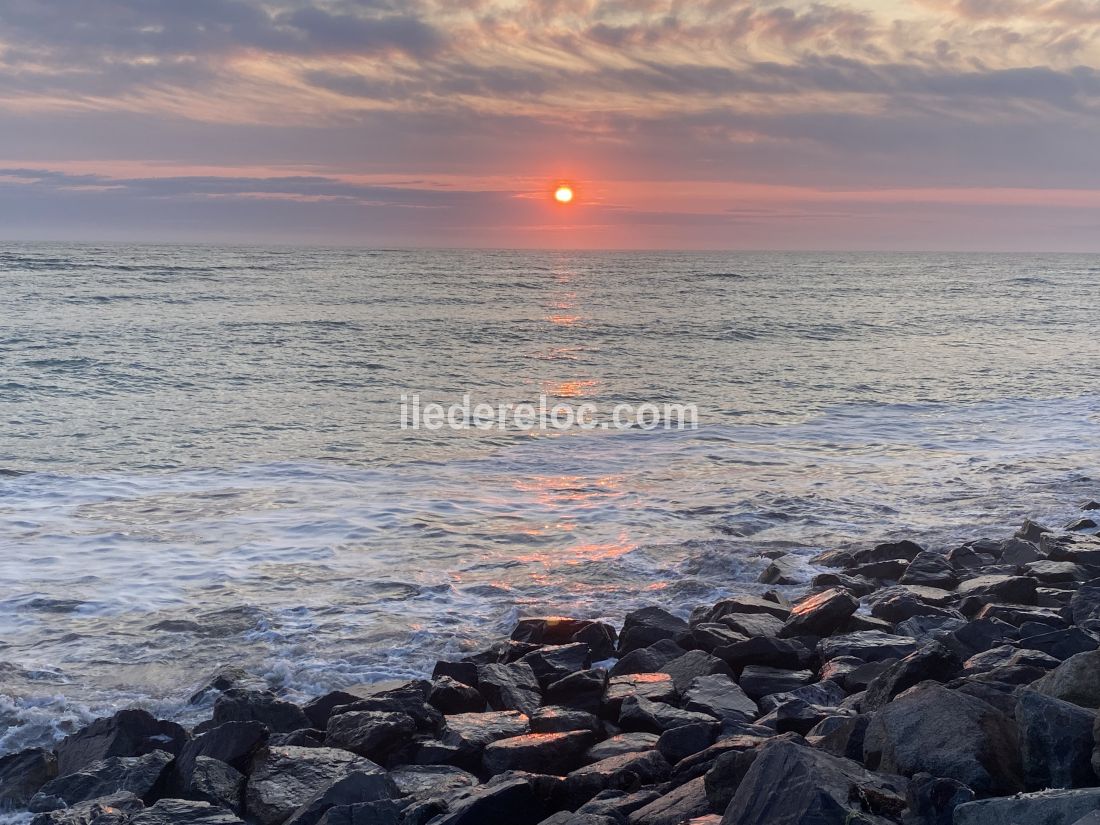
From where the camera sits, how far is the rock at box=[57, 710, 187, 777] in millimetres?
7207

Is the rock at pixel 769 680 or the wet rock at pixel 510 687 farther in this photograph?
the rock at pixel 769 680

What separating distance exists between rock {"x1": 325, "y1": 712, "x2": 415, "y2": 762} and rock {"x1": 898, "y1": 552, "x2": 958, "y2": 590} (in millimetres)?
6805

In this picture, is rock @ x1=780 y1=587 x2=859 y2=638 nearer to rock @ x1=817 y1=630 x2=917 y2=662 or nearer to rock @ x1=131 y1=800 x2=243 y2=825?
rock @ x1=817 y1=630 x2=917 y2=662

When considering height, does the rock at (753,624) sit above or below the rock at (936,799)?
below

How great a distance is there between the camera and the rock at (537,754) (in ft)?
21.9

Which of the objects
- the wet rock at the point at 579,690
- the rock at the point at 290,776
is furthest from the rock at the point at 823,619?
the rock at the point at 290,776

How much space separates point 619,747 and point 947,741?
2.35 meters

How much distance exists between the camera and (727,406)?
86.3 feet

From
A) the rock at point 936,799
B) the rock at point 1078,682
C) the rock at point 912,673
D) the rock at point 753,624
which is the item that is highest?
the rock at point 1078,682

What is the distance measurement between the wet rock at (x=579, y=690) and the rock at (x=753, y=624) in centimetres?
165

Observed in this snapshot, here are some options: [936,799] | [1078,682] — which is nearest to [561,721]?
[936,799]

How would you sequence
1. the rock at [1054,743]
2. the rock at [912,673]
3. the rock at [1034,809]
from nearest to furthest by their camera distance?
1. the rock at [1034,809]
2. the rock at [1054,743]
3. the rock at [912,673]

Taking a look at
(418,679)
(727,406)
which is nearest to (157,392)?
(727,406)

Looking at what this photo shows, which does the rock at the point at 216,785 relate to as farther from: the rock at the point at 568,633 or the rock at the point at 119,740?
the rock at the point at 568,633
